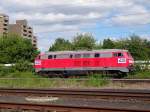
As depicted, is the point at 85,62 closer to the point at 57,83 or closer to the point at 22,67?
the point at 22,67

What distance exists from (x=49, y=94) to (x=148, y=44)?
67436 mm

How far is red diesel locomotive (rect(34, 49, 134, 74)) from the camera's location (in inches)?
1463

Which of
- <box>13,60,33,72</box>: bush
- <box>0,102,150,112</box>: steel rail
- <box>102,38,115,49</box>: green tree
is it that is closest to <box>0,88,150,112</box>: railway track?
<box>0,102,150,112</box>: steel rail

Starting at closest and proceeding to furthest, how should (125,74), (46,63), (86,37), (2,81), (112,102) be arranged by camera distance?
(112,102) → (2,81) → (125,74) → (46,63) → (86,37)

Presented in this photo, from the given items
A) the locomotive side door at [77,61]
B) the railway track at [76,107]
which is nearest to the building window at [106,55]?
the locomotive side door at [77,61]

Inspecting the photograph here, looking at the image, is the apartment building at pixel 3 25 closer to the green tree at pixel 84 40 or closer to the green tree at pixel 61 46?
the green tree at pixel 61 46

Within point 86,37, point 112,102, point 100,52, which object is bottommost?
point 112,102

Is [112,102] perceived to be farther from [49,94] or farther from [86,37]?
[86,37]

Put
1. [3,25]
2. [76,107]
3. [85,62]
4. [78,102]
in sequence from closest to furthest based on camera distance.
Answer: [76,107]
[78,102]
[85,62]
[3,25]

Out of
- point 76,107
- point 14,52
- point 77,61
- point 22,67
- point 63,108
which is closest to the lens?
point 76,107

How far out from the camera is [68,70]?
39969 mm

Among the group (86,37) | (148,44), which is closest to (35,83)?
(148,44)

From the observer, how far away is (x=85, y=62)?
38906 millimetres

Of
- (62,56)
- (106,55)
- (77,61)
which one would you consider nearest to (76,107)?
(106,55)
